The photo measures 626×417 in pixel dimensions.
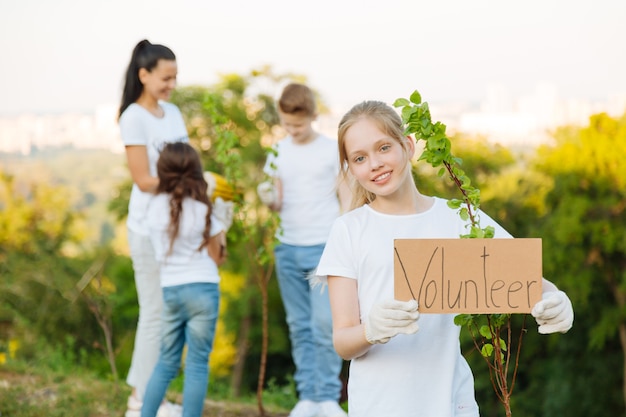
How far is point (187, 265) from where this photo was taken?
156 inches

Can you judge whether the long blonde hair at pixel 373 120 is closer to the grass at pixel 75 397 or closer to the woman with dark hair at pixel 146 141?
the woman with dark hair at pixel 146 141

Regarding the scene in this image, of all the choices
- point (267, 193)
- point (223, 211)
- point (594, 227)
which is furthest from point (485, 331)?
point (594, 227)

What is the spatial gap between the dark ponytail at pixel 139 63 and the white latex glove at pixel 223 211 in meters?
0.69

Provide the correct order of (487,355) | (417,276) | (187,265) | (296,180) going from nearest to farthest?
(417,276) < (487,355) < (187,265) < (296,180)

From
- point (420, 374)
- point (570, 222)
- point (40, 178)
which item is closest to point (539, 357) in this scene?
point (570, 222)

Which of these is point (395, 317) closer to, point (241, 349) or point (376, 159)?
point (376, 159)

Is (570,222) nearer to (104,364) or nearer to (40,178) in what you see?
(104,364)

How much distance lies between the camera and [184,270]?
156 inches

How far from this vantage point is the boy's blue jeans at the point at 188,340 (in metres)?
3.95

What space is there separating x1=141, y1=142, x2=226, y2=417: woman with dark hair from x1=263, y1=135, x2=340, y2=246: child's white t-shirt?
0.65 m

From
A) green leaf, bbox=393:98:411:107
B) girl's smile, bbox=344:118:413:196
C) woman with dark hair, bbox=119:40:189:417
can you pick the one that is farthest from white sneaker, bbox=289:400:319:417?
green leaf, bbox=393:98:411:107

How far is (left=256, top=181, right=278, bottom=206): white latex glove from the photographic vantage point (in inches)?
178

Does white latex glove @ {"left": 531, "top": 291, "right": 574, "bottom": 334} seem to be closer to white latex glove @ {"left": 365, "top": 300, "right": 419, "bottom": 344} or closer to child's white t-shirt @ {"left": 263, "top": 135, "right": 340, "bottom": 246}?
white latex glove @ {"left": 365, "top": 300, "right": 419, "bottom": 344}

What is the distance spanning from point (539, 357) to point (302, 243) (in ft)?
74.1
